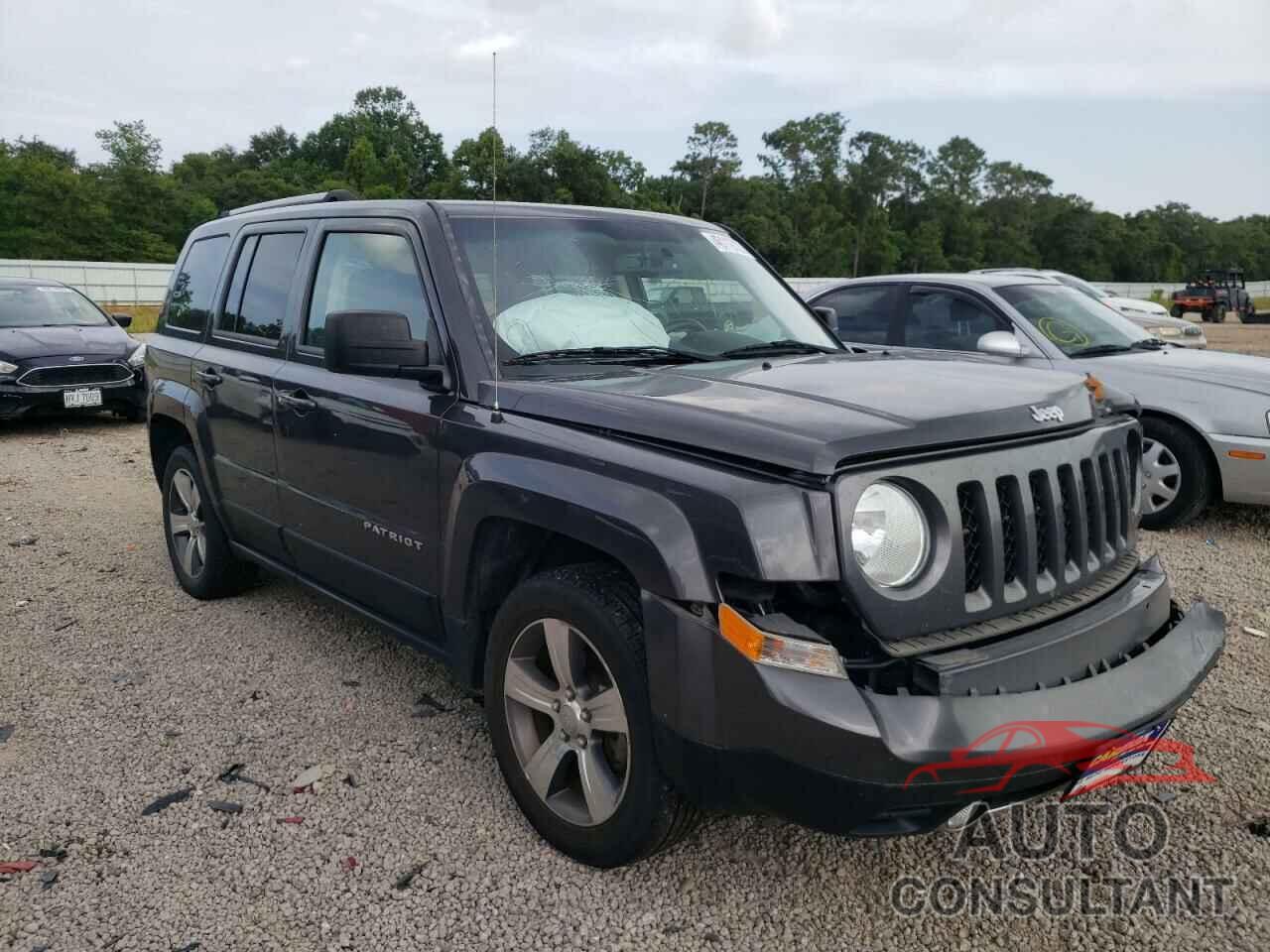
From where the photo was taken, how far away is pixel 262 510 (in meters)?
4.19

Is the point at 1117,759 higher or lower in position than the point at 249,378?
lower

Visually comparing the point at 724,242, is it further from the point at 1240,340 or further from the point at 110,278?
the point at 110,278

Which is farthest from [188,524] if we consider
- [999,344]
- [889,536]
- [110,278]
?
[110,278]

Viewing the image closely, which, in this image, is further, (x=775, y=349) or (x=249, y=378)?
(x=249, y=378)

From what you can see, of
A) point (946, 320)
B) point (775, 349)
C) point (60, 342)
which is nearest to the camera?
point (775, 349)

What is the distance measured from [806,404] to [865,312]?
5.19m

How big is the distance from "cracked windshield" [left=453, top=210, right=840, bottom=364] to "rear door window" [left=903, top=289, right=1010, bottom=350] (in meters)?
Answer: 3.32

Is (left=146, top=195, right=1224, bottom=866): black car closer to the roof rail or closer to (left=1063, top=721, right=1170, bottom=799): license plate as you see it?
(left=1063, top=721, right=1170, bottom=799): license plate

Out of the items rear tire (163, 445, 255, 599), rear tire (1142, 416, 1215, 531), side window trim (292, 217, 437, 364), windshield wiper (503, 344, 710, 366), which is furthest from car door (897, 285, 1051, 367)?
rear tire (163, 445, 255, 599)

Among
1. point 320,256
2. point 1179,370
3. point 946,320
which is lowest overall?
point 1179,370

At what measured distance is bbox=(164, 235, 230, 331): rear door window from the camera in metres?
4.77

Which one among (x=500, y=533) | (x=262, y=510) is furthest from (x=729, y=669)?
(x=262, y=510)

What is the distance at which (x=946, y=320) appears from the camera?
704cm

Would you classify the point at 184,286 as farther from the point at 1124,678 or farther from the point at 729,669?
the point at 1124,678
